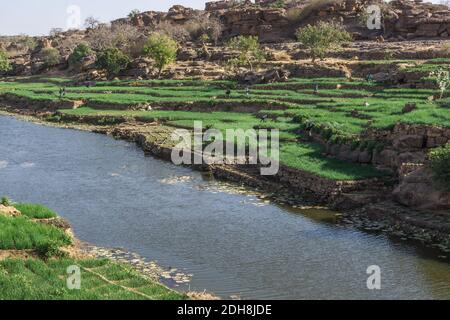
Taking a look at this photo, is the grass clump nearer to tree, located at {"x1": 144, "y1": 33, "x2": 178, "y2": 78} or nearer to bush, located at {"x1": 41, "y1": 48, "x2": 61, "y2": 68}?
tree, located at {"x1": 144, "y1": 33, "x2": 178, "y2": 78}

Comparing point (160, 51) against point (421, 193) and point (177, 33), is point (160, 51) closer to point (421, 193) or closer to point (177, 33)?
point (177, 33)

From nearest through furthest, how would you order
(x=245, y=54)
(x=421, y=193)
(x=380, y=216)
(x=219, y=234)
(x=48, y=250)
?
1. (x=48, y=250)
2. (x=219, y=234)
3. (x=421, y=193)
4. (x=380, y=216)
5. (x=245, y=54)

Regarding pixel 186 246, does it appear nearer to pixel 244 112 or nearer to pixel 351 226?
pixel 351 226

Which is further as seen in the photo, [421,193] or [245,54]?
[245,54]

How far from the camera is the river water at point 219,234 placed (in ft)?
60.1

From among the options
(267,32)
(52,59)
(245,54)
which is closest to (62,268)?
(245,54)

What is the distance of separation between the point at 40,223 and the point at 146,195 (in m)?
8.36

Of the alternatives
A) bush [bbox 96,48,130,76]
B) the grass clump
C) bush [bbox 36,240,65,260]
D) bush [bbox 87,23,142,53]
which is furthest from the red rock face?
bush [bbox 36,240,65,260]

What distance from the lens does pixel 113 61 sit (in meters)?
75.1

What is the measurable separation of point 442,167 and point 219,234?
8.84m

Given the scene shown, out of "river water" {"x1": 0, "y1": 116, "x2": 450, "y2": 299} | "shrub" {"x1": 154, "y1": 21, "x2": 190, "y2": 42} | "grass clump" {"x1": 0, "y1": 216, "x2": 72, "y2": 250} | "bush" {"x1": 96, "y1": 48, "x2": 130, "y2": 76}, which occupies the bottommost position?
"river water" {"x1": 0, "y1": 116, "x2": 450, "y2": 299}

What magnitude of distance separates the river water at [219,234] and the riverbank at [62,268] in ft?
3.42

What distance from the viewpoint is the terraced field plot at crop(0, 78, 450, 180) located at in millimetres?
31797

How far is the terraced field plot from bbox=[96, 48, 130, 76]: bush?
4294 mm
